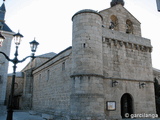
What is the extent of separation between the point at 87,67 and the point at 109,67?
230cm

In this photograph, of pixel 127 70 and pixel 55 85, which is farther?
pixel 55 85

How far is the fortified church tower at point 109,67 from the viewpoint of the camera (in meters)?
11.8

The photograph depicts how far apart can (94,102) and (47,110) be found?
27.8ft

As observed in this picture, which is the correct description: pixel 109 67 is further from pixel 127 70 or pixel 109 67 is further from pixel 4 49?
pixel 4 49

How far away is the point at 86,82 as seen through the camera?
11797 mm

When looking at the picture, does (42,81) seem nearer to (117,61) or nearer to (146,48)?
(117,61)

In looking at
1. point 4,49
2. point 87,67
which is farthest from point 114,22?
point 4,49

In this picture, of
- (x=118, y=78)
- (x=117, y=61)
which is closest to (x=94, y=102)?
(x=118, y=78)

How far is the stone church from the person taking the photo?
38.8 ft

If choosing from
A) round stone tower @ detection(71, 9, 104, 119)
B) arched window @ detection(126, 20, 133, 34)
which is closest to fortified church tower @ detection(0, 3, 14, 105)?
round stone tower @ detection(71, 9, 104, 119)

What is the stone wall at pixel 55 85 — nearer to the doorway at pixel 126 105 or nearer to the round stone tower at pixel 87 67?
the round stone tower at pixel 87 67

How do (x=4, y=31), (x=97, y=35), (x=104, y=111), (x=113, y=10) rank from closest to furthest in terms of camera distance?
(x=104, y=111) < (x=97, y=35) < (x=113, y=10) < (x=4, y=31)

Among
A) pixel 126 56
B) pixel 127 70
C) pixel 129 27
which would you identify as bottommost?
pixel 127 70

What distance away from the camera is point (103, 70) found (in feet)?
43.1
